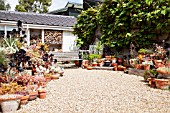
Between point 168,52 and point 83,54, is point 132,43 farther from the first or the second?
point 83,54

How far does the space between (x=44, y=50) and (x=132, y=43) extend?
13.8 feet

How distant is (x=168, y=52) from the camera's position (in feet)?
28.9

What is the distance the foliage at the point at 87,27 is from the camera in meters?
12.7

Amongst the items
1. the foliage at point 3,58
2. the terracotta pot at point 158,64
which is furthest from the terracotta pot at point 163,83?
the foliage at point 3,58

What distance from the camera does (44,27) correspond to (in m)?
16.0

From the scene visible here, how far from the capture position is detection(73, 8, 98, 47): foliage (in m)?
12.7

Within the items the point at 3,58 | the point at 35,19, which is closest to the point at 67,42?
the point at 35,19

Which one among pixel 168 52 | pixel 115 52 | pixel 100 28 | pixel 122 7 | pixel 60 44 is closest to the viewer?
pixel 168 52

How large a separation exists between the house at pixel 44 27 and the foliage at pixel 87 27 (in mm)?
2804

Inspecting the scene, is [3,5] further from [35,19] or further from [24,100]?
[24,100]

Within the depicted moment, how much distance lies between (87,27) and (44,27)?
4.43 metres

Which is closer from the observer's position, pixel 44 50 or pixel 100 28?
pixel 44 50

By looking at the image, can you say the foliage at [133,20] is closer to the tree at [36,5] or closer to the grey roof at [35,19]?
the grey roof at [35,19]

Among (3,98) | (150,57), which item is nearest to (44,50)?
(150,57)
